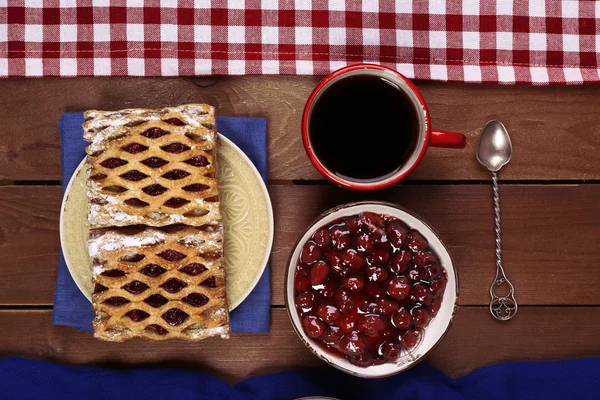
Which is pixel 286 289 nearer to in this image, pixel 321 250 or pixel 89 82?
pixel 321 250

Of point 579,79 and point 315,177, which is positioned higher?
point 579,79

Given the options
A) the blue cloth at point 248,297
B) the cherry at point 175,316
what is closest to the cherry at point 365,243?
the blue cloth at point 248,297

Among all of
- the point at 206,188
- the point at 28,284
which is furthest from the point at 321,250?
the point at 28,284

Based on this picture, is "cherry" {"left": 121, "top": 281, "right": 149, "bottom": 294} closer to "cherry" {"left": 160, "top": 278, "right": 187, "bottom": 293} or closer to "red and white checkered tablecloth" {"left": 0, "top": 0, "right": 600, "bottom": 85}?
"cherry" {"left": 160, "top": 278, "right": 187, "bottom": 293}

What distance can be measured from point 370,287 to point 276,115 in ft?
1.17

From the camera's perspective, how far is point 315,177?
1.02 metres

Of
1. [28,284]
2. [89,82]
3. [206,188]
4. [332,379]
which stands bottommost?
[332,379]

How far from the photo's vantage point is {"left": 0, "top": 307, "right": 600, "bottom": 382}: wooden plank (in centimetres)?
103

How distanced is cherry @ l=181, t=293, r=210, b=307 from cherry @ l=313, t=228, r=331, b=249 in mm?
209

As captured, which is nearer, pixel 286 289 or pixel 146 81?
pixel 286 289

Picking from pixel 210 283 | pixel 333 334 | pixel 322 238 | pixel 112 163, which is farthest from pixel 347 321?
pixel 112 163

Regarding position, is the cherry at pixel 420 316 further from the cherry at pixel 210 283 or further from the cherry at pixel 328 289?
the cherry at pixel 210 283

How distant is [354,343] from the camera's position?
0.86m

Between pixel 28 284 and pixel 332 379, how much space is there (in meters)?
0.58
